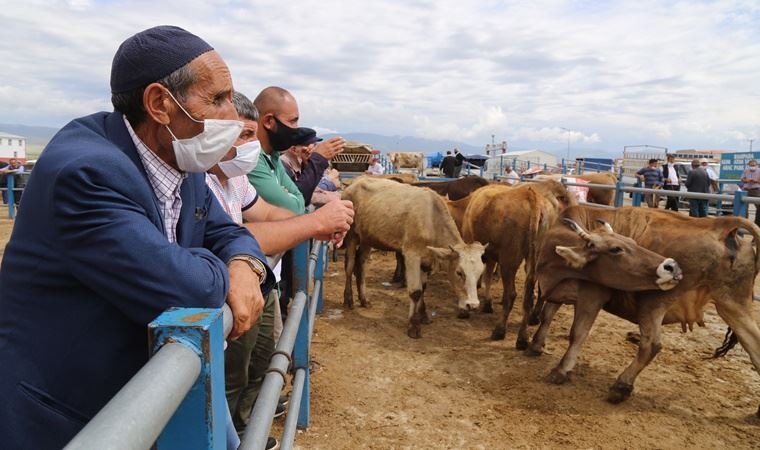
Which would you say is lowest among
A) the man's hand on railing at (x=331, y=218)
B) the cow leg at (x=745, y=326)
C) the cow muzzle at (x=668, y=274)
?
the cow leg at (x=745, y=326)

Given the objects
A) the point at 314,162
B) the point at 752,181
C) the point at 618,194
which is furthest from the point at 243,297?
the point at 752,181

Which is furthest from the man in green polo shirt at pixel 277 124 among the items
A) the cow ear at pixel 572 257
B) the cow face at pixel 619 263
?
the cow face at pixel 619 263

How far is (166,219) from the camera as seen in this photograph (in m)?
1.47

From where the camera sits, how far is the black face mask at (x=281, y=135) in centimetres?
370

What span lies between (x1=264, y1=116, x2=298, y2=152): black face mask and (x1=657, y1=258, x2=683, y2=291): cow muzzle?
319cm

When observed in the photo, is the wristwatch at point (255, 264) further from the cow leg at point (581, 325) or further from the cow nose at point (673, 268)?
the cow leg at point (581, 325)

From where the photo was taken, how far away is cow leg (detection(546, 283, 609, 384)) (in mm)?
4840

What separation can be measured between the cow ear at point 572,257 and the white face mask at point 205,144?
12.7 feet

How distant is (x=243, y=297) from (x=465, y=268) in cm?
491

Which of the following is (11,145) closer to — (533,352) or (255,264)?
(533,352)

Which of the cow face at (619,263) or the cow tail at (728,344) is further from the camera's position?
the cow tail at (728,344)

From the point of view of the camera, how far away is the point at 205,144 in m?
1.50

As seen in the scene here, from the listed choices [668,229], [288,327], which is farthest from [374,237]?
[288,327]

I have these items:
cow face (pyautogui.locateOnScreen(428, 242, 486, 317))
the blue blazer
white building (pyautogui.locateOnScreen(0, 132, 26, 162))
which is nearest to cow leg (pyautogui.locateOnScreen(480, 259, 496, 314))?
cow face (pyautogui.locateOnScreen(428, 242, 486, 317))
